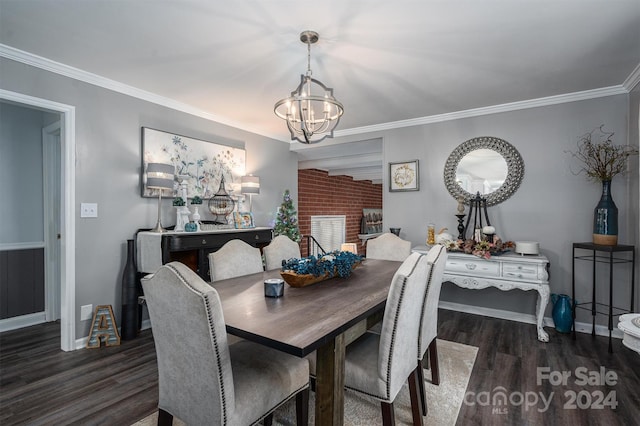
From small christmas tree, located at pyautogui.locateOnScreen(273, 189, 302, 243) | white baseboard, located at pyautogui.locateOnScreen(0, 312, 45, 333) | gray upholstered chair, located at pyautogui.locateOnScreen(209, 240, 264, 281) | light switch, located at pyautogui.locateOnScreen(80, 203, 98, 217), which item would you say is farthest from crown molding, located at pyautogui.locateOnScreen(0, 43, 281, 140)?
white baseboard, located at pyautogui.locateOnScreen(0, 312, 45, 333)

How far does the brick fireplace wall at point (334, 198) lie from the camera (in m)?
5.84

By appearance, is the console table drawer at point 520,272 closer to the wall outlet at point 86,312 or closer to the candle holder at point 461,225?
the candle holder at point 461,225

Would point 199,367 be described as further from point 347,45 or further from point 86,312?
point 86,312

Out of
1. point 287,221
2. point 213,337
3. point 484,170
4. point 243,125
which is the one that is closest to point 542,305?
point 484,170

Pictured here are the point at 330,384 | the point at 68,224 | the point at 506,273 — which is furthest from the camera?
the point at 506,273

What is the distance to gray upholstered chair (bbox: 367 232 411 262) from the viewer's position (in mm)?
3111

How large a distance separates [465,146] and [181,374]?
12.0 ft

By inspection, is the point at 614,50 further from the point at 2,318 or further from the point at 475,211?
the point at 2,318

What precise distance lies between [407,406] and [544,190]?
270cm

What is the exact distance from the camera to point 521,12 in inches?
75.3

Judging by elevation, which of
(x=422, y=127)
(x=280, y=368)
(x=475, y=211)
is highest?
(x=422, y=127)

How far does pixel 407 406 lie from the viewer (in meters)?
1.96

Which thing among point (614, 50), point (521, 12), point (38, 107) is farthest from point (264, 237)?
point (614, 50)

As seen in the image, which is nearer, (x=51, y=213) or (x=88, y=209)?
(x=88, y=209)
